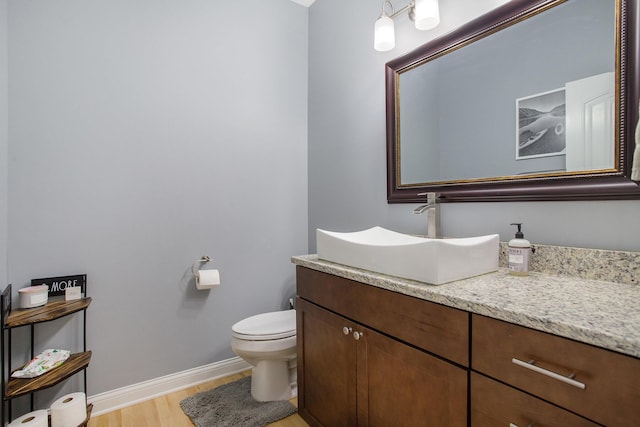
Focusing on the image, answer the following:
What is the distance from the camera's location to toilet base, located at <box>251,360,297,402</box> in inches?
70.6

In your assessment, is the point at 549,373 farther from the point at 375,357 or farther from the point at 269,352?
the point at 269,352

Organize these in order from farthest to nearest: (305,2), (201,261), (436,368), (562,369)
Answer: (305,2), (201,261), (436,368), (562,369)

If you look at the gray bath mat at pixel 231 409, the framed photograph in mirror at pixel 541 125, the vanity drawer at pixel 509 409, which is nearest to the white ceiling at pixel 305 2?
the framed photograph in mirror at pixel 541 125

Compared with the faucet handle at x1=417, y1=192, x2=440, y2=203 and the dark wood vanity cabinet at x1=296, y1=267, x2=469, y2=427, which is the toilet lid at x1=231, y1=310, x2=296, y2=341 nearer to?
the dark wood vanity cabinet at x1=296, y1=267, x2=469, y2=427

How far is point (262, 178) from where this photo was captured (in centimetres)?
226

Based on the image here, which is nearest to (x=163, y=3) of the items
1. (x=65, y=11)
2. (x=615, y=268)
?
(x=65, y=11)

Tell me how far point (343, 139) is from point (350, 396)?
148cm

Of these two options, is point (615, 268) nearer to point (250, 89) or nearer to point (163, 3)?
point (250, 89)

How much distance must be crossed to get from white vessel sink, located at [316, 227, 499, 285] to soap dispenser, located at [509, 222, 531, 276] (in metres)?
0.07

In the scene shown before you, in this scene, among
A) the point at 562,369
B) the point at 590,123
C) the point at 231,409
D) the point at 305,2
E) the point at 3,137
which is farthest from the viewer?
the point at 305,2

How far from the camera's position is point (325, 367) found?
1.39 metres

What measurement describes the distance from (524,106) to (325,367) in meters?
1.34

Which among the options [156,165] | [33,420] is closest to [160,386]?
[33,420]

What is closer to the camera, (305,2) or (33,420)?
(33,420)
